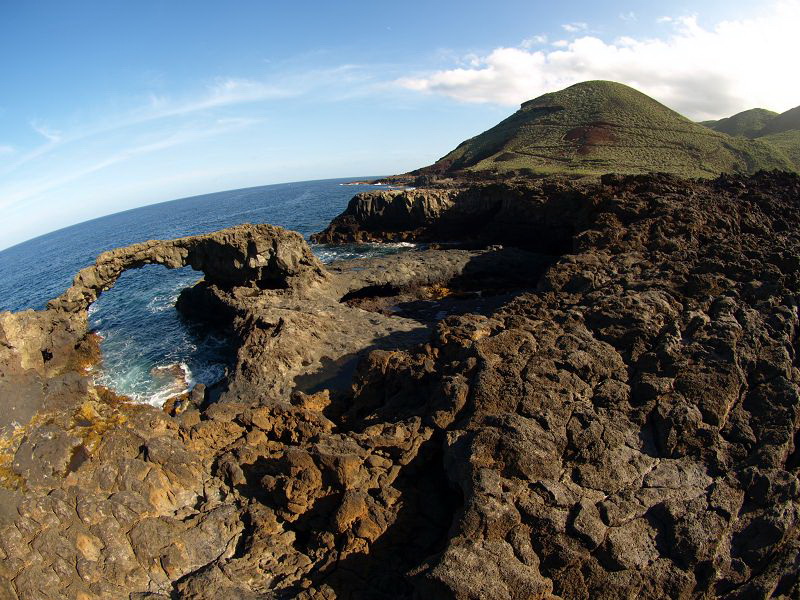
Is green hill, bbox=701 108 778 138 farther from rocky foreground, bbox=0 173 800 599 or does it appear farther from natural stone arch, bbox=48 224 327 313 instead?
natural stone arch, bbox=48 224 327 313

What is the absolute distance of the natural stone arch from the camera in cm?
3088

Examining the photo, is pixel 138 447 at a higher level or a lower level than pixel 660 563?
higher

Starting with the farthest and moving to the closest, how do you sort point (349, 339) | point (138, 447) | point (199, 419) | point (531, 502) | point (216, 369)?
1. point (216, 369)
2. point (349, 339)
3. point (199, 419)
4. point (138, 447)
5. point (531, 502)

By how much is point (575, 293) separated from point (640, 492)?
10.6 meters

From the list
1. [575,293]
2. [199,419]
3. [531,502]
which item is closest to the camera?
[531,502]

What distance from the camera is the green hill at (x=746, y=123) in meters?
147

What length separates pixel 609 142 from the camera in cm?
9256

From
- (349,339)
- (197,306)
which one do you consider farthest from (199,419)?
(197,306)

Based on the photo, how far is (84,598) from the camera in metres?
10.2

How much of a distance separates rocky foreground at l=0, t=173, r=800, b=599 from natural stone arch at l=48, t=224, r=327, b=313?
32.5 feet

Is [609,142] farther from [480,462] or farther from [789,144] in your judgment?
[480,462]

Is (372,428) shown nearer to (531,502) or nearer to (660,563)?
(531,502)

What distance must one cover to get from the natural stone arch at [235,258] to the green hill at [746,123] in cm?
17174

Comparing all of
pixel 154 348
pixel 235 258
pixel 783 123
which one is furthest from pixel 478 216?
pixel 783 123
